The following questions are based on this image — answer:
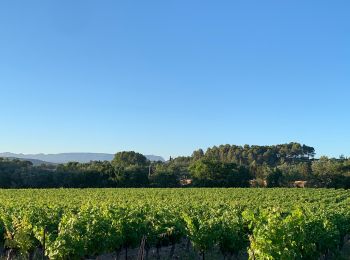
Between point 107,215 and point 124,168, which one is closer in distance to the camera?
point 107,215

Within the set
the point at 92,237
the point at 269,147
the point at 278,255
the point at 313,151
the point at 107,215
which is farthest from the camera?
the point at 313,151

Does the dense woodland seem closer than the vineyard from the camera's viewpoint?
No

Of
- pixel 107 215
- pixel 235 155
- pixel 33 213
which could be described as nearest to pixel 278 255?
pixel 107 215

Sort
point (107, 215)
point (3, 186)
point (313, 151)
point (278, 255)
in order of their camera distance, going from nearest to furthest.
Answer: point (278, 255), point (107, 215), point (3, 186), point (313, 151)

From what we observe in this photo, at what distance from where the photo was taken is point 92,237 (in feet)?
→ 39.0

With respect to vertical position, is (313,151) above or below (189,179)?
above

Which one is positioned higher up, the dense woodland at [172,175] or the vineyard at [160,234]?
the dense woodland at [172,175]

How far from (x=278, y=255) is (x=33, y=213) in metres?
9.24

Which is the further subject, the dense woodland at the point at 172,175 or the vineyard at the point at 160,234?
the dense woodland at the point at 172,175

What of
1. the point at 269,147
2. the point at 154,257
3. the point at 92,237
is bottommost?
the point at 154,257

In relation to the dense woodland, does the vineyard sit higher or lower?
lower

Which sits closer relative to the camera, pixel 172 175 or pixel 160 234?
pixel 160 234

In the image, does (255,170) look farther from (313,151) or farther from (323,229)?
(313,151)

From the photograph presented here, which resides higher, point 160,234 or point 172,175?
point 172,175
